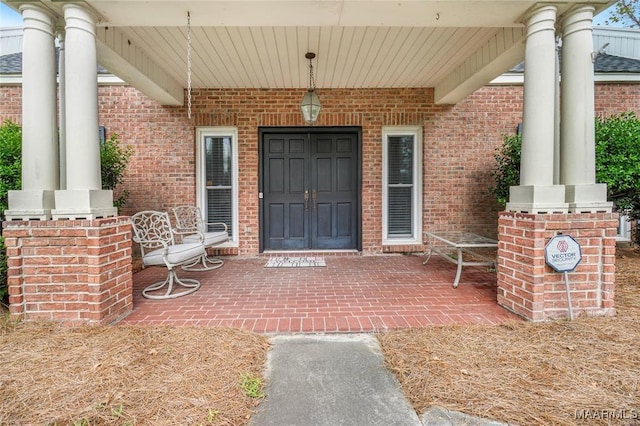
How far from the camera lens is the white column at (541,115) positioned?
2.63 meters

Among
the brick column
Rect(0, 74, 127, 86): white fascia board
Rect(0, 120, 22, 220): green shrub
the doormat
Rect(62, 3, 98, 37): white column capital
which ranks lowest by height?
the doormat

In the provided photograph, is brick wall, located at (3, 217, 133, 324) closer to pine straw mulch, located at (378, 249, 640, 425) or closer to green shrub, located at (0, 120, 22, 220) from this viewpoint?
green shrub, located at (0, 120, 22, 220)

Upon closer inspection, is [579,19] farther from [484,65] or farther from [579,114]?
[484,65]

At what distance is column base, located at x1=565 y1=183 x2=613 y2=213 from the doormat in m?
2.99

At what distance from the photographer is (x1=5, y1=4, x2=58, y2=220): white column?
256 cm

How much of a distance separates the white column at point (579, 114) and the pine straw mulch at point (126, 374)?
9.58ft

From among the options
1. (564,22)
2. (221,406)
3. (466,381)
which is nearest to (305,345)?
(221,406)

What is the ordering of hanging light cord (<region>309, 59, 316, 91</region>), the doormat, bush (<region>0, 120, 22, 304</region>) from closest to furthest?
1. bush (<region>0, 120, 22, 304</region>)
2. hanging light cord (<region>309, 59, 316, 91</region>)
3. the doormat

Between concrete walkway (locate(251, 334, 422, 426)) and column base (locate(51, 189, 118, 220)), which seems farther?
column base (locate(51, 189, 118, 220))

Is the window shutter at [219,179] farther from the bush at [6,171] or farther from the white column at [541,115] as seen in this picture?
the white column at [541,115]

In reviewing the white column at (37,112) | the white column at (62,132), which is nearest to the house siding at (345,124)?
the white column at (62,132)

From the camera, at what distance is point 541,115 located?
8.77ft

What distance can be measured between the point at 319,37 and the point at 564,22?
7.69ft

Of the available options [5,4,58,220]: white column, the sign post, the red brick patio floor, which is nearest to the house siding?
the red brick patio floor
